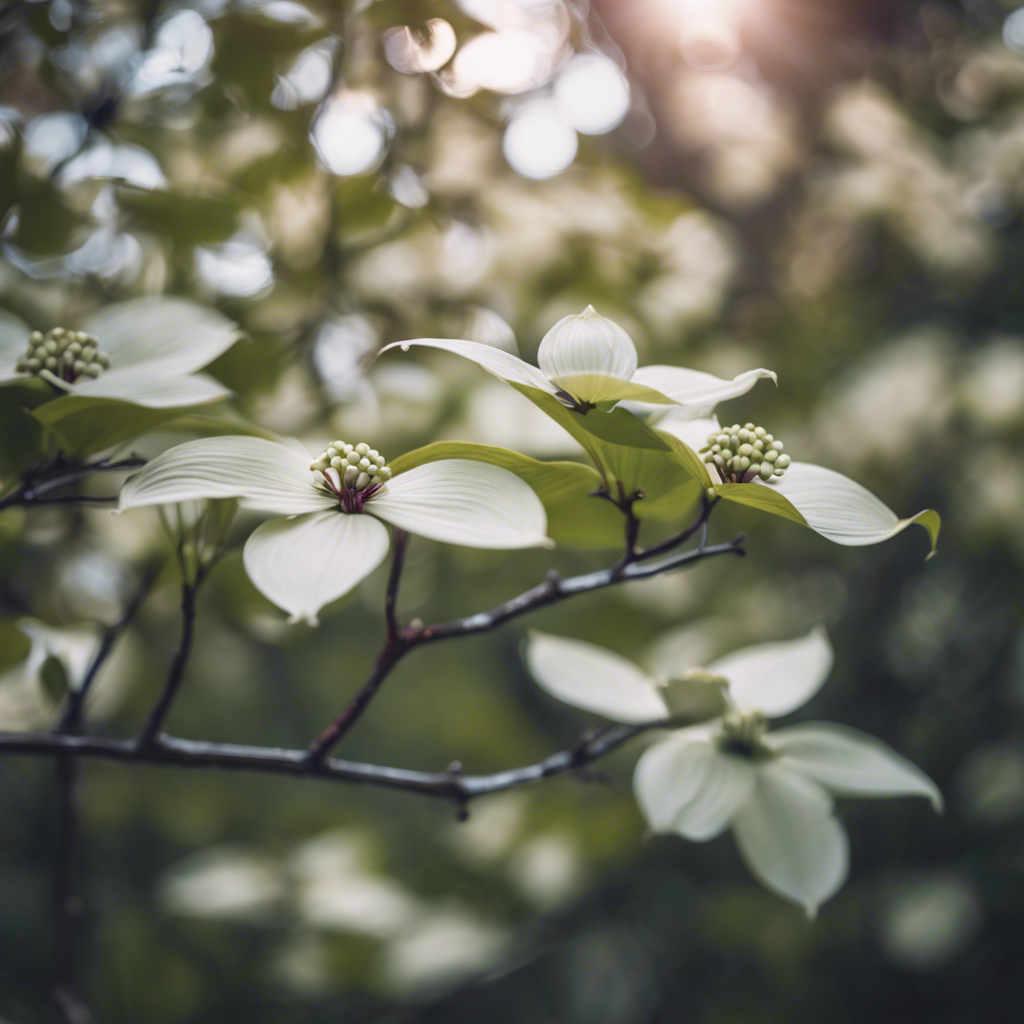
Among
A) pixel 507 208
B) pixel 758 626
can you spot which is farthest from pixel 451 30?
pixel 758 626

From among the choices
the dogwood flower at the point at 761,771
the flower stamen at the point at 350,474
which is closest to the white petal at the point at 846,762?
the dogwood flower at the point at 761,771

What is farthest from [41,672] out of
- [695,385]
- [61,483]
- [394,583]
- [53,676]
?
[695,385]

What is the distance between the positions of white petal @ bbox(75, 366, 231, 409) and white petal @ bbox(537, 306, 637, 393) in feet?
0.37

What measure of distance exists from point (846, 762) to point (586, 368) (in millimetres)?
223

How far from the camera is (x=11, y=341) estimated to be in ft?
0.95

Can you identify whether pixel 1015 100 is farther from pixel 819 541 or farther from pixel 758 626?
pixel 758 626

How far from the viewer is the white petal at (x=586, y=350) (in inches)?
8.8

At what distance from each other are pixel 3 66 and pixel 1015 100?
1115 mm

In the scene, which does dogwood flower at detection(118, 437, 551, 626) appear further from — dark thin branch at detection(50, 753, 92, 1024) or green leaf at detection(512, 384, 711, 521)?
dark thin branch at detection(50, 753, 92, 1024)

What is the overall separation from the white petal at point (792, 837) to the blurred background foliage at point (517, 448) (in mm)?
210

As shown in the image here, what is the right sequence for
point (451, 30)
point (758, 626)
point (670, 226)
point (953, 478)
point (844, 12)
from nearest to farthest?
point (451, 30)
point (670, 226)
point (758, 626)
point (953, 478)
point (844, 12)

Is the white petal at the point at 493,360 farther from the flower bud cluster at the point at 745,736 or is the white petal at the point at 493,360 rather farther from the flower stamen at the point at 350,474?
the flower bud cluster at the point at 745,736

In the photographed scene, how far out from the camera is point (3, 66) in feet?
1.65

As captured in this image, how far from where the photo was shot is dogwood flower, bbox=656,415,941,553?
0.71ft
